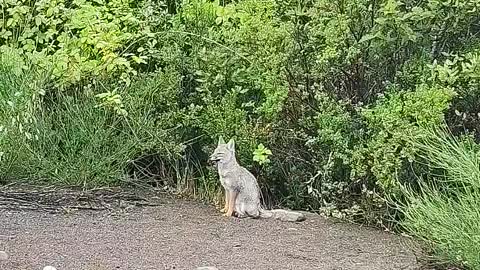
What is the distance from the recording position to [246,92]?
6.85 meters

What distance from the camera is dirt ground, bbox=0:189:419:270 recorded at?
4.84 meters

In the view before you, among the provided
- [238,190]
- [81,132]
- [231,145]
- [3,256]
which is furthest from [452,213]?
[81,132]

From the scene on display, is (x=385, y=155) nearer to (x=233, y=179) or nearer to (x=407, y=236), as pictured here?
(x=407, y=236)

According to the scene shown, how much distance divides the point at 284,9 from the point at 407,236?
6.54 ft

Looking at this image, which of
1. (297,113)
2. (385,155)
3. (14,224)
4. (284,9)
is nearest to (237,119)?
(297,113)

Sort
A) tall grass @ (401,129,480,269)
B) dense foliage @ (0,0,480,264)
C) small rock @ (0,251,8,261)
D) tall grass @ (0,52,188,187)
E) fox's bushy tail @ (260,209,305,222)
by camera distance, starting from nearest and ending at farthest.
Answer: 1. tall grass @ (401,129,480,269)
2. small rock @ (0,251,8,261)
3. dense foliage @ (0,0,480,264)
4. fox's bushy tail @ (260,209,305,222)
5. tall grass @ (0,52,188,187)

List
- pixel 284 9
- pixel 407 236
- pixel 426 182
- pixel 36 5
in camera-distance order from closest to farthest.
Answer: pixel 407 236 → pixel 426 182 → pixel 284 9 → pixel 36 5

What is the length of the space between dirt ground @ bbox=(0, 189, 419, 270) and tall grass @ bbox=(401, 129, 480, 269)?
270 mm

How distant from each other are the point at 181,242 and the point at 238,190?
99 centimetres

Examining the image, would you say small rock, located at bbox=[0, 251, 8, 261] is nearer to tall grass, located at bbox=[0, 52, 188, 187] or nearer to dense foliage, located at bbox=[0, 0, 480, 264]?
dense foliage, located at bbox=[0, 0, 480, 264]

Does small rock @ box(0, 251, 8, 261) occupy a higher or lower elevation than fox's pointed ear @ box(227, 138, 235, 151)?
lower

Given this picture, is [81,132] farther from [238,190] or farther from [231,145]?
[238,190]

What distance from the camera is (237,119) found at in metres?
6.75

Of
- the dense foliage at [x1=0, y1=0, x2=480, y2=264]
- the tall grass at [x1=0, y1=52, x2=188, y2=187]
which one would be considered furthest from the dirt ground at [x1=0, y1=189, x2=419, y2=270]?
the tall grass at [x1=0, y1=52, x2=188, y2=187]
